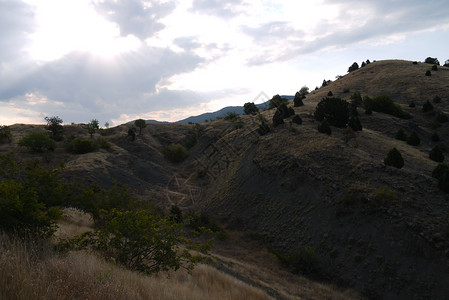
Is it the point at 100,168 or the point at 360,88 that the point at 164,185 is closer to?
the point at 100,168

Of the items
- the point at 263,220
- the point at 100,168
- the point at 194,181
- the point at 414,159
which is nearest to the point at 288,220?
the point at 263,220

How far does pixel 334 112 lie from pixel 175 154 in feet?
83.5

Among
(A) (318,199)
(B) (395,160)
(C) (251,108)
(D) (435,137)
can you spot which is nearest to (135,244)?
(A) (318,199)

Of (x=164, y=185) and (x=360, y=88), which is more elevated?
(x=360, y=88)

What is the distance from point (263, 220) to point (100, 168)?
21885 millimetres

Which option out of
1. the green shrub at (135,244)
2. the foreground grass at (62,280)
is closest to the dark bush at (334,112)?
the green shrub at (135,244)

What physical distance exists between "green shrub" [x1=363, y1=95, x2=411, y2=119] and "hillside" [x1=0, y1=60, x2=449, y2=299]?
57.8 inches

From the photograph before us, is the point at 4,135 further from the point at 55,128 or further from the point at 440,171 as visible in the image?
the point at 440,171

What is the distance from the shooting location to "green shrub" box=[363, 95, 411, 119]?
34031 millimetres

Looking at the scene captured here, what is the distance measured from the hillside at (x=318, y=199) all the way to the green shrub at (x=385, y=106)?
147 cm

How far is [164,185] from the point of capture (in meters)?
31.7

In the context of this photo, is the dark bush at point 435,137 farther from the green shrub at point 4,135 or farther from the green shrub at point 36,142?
the green shrub at point 4,135

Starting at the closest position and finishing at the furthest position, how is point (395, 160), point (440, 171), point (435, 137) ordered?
point (440, 171), point (395, 160), point (435, 137)

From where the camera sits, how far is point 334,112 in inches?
1072
